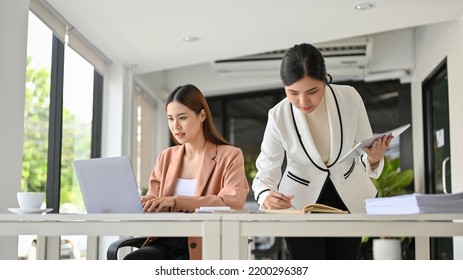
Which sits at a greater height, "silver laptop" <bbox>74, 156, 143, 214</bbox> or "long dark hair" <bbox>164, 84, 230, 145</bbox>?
"long dark hair" <bbox>164, 84, 230, 145</bbox>

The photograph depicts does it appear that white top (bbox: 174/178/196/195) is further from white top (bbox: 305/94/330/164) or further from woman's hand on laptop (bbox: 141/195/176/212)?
white top (bbox: 305/94/330/164)

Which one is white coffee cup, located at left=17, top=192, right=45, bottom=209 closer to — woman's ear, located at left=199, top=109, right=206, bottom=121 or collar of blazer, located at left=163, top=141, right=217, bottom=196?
collar of blazer, located at left=163, top=141, right=217, bottom=196

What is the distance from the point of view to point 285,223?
4.84 feet

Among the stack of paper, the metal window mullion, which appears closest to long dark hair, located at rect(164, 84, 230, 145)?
the stack of paper

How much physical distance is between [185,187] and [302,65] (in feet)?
2.57

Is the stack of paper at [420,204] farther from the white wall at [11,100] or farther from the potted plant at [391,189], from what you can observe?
the potted plant at [391,189]

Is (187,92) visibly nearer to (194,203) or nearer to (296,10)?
(194,203)


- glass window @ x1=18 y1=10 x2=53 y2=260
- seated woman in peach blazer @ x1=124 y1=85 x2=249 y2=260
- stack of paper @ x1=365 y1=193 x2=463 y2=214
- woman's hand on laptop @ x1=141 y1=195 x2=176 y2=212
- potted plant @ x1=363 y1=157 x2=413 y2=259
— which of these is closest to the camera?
stack of paper @ x1=365 y1=193 x2=463 y2=214

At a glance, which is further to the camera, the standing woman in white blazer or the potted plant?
the potted plant

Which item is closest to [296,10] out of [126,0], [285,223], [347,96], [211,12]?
[211,12]

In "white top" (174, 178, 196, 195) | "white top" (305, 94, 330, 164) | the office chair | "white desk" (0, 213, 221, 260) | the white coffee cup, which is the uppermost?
"white top" (305, 94, 330, 164)

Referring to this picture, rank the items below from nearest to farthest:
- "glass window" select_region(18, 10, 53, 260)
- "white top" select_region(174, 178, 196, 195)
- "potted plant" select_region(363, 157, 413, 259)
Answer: "white top" select_region(174, 178, 196, 195) < "glass window" select_region(18, 10, 53, 260) < "potted plant" select_region(363, 157, 413, 259)

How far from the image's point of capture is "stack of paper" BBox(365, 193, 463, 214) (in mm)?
1422

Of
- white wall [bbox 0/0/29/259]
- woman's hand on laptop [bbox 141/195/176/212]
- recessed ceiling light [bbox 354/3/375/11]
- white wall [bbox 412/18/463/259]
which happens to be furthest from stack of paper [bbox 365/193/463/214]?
white wall [bbox 412/18/463/259]
